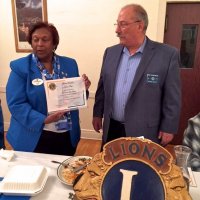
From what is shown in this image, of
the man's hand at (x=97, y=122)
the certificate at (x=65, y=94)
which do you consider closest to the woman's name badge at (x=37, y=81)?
the certificate at (x=65, y=94)

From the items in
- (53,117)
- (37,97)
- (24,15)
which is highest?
(24,15)

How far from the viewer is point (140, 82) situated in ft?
5.84

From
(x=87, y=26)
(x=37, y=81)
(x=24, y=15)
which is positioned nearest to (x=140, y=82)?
(x=37, y=81)

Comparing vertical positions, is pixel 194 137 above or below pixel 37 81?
below

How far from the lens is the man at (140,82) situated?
1.76m

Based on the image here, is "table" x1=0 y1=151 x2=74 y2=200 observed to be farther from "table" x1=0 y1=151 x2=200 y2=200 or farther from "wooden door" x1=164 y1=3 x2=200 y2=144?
"wooden door" x1=164 y1=3 x2=200 y2=144

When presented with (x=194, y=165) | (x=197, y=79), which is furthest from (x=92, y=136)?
(x=194, y=165)

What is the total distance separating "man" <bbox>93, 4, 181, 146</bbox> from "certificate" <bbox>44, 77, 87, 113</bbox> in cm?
29

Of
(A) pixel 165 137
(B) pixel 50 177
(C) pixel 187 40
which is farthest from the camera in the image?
(C) pixel 187 40

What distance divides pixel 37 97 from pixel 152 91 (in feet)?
2.74

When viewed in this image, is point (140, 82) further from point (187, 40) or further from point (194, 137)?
point (187, 40)

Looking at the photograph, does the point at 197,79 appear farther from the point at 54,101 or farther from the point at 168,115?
the point at 54,101

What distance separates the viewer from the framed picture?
3.32 m

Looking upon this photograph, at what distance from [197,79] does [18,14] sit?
105 inches
